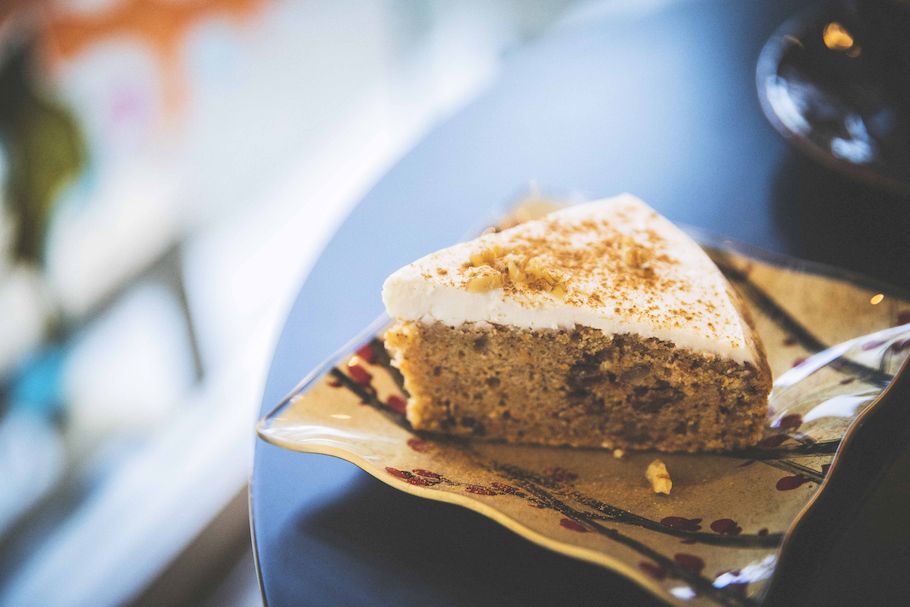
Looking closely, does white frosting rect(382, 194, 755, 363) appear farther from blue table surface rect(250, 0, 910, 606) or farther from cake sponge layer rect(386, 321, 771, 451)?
blue table surface rect(250, 0, 910, 606)

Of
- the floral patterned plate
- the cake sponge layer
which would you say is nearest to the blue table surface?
the floral patterned plate

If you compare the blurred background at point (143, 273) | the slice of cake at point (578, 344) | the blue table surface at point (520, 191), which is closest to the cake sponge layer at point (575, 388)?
the slice of cake at point (578, 344)

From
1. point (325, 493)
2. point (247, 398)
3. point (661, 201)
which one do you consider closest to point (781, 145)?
point (661, 201)

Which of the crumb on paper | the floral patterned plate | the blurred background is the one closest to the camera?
the floral patterned plate

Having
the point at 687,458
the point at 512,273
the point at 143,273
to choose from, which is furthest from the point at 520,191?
the point at 143,273

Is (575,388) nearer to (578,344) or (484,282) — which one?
(578,344)

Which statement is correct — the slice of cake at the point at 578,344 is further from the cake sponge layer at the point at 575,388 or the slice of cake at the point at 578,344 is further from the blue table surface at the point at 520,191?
the blue table surface at the point at 520,191

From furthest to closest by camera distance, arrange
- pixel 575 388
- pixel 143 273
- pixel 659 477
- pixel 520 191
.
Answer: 1. pixel 143 273
2. pixel 520 191
3. pixel 575 388
4. pixel 659 477

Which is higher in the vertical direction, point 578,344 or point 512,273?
point 512,273
